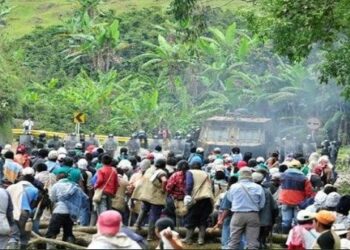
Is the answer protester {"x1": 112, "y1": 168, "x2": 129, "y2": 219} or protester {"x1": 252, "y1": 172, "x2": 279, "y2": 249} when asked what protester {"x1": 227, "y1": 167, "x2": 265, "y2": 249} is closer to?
protester {"x1": 252, "y1": 172, "x2": 279, "y2": 249}

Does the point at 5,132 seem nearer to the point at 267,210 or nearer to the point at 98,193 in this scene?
the point at 98,193

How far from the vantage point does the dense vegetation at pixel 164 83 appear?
4262 cm

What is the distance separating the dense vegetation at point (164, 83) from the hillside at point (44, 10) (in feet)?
50.1

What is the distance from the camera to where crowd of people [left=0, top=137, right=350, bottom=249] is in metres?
13.8

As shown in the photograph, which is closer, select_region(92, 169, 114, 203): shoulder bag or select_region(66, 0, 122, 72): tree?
select_region(92, 169, 114, 203): shoulder bag

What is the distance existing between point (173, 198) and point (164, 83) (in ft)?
116

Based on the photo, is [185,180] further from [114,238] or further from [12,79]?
[12,79]

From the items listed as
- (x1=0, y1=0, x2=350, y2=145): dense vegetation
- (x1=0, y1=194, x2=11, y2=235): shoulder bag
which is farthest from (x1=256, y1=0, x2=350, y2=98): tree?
(x1=0, y1=0, x2=350, y2=145): dense vegetation

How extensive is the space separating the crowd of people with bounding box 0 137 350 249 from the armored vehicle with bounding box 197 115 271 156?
13064mm

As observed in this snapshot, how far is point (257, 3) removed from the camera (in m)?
24.6

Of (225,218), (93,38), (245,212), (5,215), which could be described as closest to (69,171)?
(225,218)

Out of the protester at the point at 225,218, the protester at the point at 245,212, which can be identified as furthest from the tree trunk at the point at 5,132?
the protester at the point at 245,212

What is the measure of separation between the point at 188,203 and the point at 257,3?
400 inches

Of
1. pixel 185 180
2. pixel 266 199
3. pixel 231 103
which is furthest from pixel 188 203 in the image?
pixel 231 103
